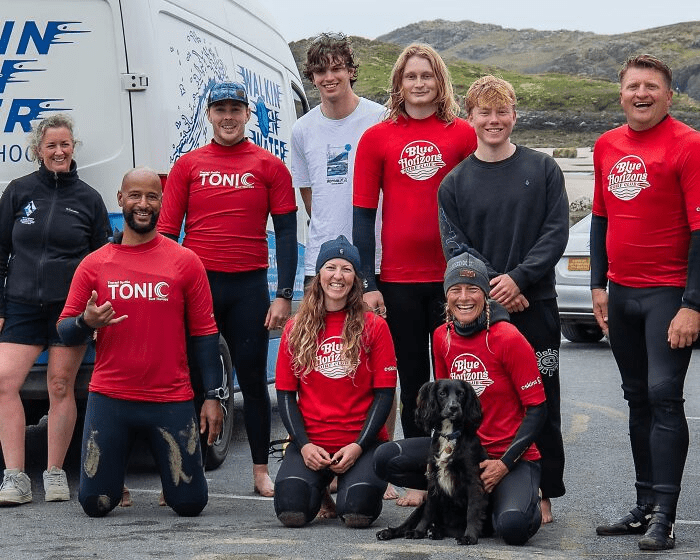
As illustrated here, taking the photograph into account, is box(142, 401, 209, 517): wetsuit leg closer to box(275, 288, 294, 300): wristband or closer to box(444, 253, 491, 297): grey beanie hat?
box(275, 288, 294, 300): wristband

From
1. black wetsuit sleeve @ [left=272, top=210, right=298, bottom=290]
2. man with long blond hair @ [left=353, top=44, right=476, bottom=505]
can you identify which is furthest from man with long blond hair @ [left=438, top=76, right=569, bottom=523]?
black wetsuit sleeve @ [left=272, top=210, right=298, bottom=290]

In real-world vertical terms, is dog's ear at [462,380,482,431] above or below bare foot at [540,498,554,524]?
above

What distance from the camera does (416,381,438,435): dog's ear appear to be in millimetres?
5578

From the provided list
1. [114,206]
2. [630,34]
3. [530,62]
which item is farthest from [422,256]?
[530,62]

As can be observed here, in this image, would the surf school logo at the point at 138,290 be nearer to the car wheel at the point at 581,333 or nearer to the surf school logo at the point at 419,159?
the surf school logo at the point at 419,159

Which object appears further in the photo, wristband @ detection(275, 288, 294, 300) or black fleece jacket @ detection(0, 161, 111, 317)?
wristband @ detection(275, 288, 294, 300)

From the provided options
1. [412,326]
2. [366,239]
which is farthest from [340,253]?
[412,326]

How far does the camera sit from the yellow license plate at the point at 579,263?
1431 centimetres

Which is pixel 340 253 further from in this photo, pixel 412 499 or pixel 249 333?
pixel 412 499

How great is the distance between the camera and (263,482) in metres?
6.80

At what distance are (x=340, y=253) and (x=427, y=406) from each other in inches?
35.8

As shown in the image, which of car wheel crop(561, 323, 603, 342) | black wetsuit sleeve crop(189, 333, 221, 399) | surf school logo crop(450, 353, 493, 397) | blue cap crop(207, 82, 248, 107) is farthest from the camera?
car wheel crop(561, 323, 603, 342)

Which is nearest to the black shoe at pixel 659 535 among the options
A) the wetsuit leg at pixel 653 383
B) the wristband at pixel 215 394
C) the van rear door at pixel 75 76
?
the wetsuit leg at pixel 653 383

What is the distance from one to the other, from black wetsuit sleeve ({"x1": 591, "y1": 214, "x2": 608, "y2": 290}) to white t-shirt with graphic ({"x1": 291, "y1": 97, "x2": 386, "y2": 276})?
3.65 feet
